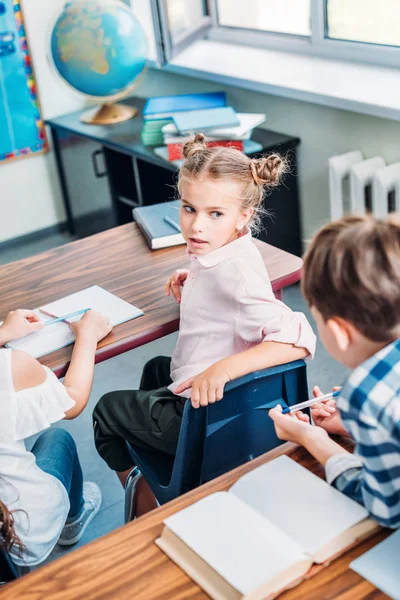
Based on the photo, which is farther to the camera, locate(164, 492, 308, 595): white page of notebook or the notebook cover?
the notebook cover

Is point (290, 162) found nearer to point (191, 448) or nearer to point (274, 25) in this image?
point (274, 25)

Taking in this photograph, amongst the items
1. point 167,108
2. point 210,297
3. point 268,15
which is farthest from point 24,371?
point 268,15

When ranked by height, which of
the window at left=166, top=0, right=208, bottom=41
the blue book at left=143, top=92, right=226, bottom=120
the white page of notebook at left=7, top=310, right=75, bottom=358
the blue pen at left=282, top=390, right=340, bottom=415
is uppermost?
the window at left=166, top=0, right=208, bottom=41

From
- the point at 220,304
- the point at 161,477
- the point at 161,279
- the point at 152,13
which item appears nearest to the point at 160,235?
the point at 161,279

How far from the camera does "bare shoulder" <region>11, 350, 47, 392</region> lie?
142 cm

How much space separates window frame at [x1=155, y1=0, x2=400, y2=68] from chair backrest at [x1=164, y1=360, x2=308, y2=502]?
1995 millimetres

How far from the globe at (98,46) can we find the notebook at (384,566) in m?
2.94

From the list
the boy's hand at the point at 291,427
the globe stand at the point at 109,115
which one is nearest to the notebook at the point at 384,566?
the boy's hand at the point at 291,427

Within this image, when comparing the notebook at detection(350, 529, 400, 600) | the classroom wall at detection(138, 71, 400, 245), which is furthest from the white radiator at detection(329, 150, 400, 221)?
the notebook at detection(350, 529, 400, 600)

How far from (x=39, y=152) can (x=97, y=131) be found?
62 cm

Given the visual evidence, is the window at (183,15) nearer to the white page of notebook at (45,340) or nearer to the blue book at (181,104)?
the blue book at (181,104)

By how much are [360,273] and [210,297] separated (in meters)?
0.75

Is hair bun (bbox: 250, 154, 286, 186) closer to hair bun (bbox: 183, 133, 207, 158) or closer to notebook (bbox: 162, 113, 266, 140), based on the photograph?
hair bun (bbox: 183, 133, 207, 158)

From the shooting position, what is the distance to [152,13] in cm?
389
